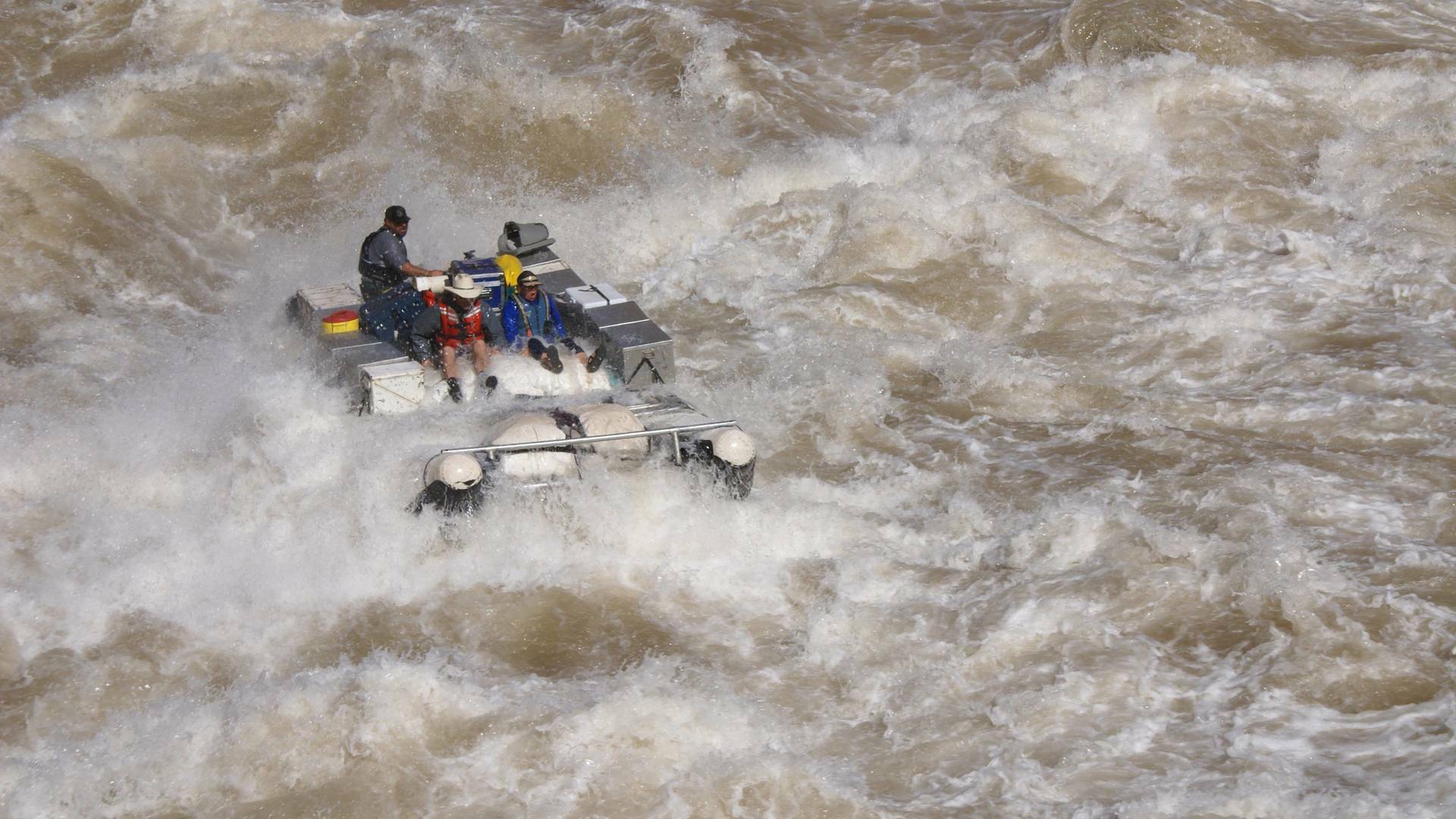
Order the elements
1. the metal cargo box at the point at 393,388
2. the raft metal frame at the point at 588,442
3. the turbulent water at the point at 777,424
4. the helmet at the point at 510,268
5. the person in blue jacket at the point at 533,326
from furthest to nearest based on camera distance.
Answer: the helmet at the point at 510,268, the person in blue jacket at the point at 533,326, the metal cargo box at the point at 393,388, the raft metal frame at the point at 588,442, the turbulent water at the point at 777,424

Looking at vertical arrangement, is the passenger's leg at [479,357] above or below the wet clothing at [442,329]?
below

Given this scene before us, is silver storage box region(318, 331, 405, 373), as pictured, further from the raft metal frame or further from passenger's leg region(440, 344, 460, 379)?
the raft metal frame

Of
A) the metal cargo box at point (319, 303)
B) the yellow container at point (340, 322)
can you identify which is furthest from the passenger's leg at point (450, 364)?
the metal cargo box at point (319, 303)

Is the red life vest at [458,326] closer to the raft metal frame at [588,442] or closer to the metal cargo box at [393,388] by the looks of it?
the metal cargo box at [393,388]

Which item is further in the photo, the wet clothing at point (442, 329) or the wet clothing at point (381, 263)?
the wet clothing at point (381, 263)

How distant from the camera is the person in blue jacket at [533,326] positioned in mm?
9000

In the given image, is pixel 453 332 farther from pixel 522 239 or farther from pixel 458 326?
pixel 522 239

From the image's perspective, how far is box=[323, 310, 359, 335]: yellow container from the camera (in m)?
9.21

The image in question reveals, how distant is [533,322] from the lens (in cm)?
927

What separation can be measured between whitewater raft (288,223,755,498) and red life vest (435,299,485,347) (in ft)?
0.50

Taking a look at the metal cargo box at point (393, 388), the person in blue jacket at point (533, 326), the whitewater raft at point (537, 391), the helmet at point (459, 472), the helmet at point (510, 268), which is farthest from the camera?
the helmet at point (510, 268)

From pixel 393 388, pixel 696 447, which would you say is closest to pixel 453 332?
pixel 393 388

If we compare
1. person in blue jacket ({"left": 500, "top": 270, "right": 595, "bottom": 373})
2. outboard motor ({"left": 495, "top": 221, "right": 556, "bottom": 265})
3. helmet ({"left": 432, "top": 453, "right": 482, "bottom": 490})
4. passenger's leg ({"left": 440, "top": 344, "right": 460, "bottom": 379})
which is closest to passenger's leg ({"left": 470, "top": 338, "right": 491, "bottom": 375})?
passenger's leg ({"left": 440, "top": 344, "right": 460, "bottom": 379})

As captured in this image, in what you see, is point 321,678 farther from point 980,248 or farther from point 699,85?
point 699,85
